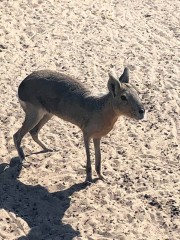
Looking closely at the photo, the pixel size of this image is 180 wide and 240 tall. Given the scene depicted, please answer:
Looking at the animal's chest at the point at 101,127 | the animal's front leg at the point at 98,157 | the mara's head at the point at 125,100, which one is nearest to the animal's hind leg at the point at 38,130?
the animal's front leg at the point at 98,157

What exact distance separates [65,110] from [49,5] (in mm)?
6563

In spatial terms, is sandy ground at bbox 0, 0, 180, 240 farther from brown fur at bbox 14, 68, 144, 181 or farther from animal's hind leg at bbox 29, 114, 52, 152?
brown fur at bbox 14, 68, 144, 181

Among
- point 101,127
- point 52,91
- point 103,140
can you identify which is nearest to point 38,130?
point 52,91

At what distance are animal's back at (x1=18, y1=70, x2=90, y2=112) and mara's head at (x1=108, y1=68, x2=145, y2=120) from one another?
0.78m

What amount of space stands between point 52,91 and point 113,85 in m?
1.16

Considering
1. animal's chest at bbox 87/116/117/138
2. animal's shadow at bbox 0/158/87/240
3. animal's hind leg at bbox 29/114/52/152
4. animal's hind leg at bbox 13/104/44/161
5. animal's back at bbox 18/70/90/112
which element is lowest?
animal's shadow at bbox 0/158/87/240

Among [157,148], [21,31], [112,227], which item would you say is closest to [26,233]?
[112,227]

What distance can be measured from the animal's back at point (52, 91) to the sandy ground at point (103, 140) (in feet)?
3.31

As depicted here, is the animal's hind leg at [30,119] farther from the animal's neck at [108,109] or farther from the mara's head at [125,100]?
the mara's head at [125,100]

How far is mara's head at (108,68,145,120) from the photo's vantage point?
7.42 meters

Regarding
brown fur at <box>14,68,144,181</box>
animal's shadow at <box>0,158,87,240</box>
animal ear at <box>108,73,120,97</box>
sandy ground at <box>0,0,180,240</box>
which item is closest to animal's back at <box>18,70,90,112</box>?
brown fur at <box>14,68,144,181</box>

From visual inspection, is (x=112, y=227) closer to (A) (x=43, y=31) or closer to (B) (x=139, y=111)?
(B) (x=139, y=111)

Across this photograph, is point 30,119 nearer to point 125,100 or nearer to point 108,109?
point 108,109

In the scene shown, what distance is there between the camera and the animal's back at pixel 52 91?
27.2ft
